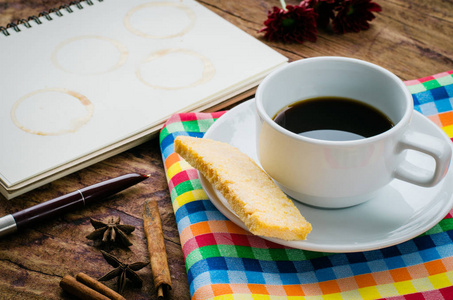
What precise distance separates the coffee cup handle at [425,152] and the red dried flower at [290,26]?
0.66m

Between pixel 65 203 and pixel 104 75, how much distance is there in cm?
45

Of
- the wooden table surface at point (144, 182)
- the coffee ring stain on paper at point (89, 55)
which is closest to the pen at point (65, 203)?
the wooden table surface at point (144, 182)

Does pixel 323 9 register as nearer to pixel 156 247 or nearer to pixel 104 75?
pixel 104 75

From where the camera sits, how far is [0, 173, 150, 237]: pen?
2.93ft

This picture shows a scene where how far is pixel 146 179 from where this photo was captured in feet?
3.39

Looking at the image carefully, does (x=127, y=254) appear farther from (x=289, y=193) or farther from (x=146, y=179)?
(x=289, y=193)

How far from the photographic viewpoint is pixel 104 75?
4.18 feet

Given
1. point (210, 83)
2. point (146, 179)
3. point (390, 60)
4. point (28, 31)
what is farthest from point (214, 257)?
point (28, 31)

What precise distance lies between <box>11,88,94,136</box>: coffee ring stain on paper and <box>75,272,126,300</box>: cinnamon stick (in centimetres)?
39

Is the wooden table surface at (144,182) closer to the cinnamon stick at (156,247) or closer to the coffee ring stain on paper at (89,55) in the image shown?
the cinnamon stick at (156,247)

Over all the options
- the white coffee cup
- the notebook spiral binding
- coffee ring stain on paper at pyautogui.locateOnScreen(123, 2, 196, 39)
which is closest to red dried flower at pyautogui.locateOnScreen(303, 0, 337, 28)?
coffee ring stain on paper at pyautogui.locateOnScreen(123, 2, 196, 39)

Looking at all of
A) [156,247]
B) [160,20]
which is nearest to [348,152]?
[156,247]

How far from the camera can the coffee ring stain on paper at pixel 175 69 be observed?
1.25 m

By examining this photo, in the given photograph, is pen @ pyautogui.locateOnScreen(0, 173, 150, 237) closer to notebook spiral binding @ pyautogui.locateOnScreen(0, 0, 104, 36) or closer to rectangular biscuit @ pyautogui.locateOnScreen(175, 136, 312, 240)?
rectangular biscuit @ pyautogui.locateOnScreen(175, 136, 312, 240)
